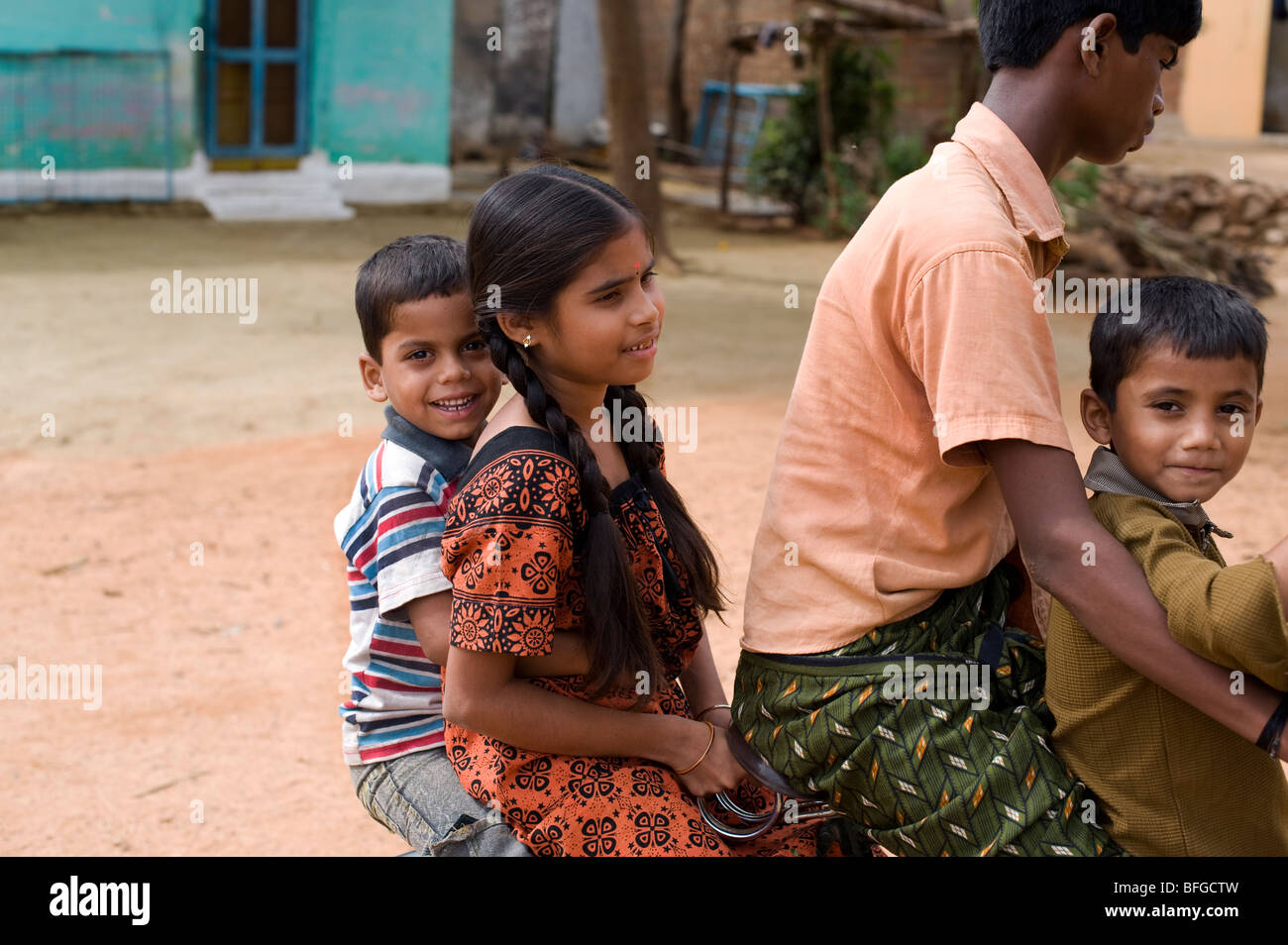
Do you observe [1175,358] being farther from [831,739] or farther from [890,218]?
[831,739]

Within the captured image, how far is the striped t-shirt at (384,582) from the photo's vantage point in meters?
1.96

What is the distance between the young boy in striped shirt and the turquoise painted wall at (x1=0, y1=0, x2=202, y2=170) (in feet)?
37.7

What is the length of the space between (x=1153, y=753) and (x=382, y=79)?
523 inches

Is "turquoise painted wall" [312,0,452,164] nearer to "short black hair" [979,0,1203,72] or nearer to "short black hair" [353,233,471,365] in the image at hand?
"short black hair" [353,233,471,365]

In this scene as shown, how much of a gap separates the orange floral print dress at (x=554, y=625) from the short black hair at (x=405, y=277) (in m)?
0.36

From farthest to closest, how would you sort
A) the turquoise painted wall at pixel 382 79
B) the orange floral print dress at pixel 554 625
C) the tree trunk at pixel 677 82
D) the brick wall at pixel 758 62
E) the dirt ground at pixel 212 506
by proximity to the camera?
the tree trunk at pixel 677 82, the brick wall at pixel 758 62, the turquoise painted wall at pixel 382 79, the dirt ground at pixel 212 506, the orange floral print dress at pixel 554 625

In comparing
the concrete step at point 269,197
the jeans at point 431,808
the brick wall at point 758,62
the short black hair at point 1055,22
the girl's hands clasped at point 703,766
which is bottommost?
the concrete step at point 269,197

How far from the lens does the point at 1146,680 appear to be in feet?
5.62

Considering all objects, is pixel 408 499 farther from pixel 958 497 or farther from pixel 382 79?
pixel 382 79

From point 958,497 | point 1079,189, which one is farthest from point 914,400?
point 1079,189

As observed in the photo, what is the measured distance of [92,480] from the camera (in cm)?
591
